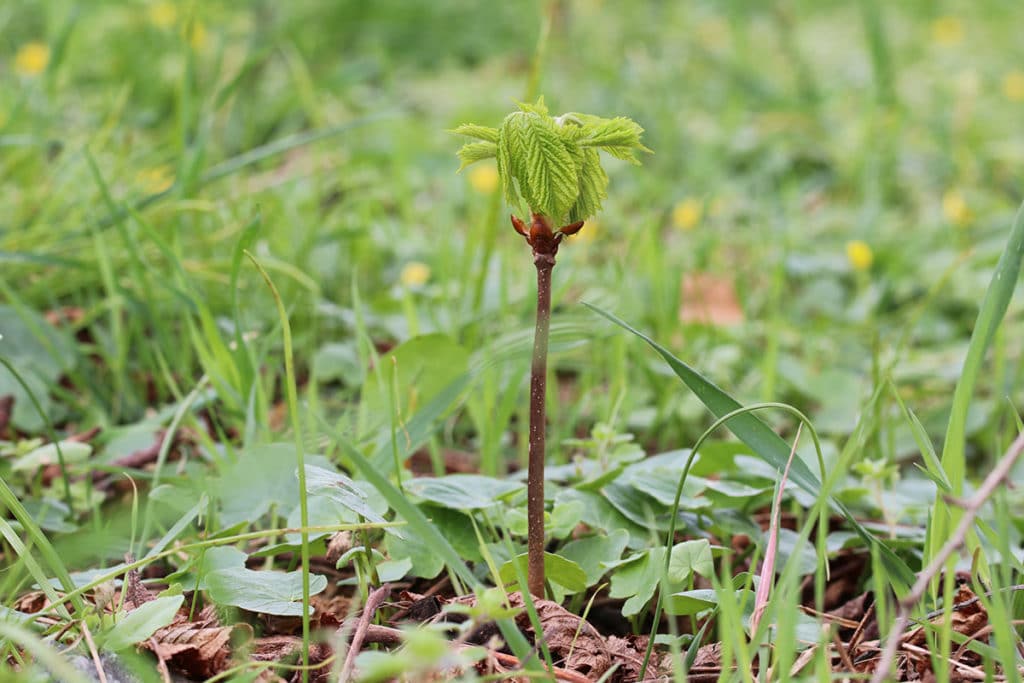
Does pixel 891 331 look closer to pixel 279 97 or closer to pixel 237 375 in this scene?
pixel 237 375

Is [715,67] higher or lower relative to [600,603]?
higher

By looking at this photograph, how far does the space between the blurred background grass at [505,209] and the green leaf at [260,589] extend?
44cm

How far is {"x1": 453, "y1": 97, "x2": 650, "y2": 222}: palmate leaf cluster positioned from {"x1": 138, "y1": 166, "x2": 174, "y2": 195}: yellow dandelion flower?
4.51 feet

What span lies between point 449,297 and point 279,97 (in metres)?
1.61

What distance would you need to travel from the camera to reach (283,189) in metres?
2.45

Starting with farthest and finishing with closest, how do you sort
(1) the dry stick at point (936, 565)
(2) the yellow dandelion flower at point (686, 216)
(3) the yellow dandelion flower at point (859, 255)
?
1. (2) the yellow dandelion flower at point (686, 216)
2. (3) the yellow dandelion flower at point (859, 255)
3. (1) the dry stick at point (936, 565)

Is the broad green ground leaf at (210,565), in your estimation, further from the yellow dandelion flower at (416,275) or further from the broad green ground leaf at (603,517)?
the yellow dandelion flower at (416,275)

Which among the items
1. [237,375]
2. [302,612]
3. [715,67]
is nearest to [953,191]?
[715,67]

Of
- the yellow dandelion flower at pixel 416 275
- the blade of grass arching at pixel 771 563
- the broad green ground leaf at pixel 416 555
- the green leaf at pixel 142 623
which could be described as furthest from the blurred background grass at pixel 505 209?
the green leaf at pixel 142 623

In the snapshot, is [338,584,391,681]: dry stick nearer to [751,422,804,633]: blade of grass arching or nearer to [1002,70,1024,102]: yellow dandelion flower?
[751,422,804,633]: blade of grass arching

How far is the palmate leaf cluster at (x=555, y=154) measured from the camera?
34.2 inches

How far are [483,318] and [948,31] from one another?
3.46m

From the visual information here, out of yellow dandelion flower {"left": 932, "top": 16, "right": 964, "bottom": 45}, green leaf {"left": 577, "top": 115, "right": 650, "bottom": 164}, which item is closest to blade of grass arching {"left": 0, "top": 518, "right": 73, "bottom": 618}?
green leaf {"left": 577, "top": 115, "right": 650, "bottom": 164}

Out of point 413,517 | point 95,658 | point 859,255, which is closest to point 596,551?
point 413,517
